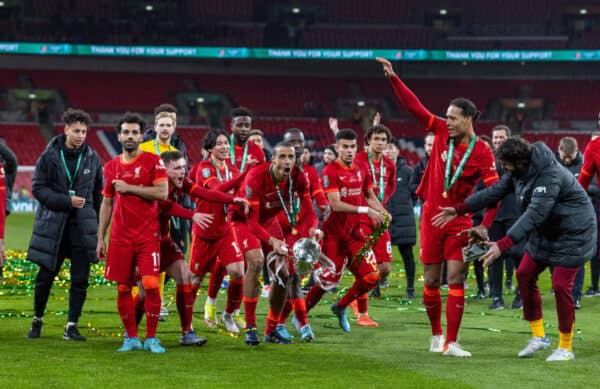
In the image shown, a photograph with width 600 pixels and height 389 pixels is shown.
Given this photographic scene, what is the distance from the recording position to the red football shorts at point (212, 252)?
34.9 ft

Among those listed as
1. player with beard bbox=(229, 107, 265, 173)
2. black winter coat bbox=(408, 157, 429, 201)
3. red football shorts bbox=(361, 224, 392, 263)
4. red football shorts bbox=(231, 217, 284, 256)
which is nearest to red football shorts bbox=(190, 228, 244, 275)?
red football shorts bbox=(231, 217, 284, 256)

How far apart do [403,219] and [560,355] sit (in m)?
6.50

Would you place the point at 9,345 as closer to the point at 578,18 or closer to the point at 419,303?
the point at 419,303

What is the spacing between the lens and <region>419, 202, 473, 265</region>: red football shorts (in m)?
9.02

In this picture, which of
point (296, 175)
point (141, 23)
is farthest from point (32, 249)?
point (141, 23)

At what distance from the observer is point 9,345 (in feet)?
30.3

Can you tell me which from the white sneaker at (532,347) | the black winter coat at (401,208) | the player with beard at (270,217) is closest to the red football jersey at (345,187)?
the player with beard at (270,217)

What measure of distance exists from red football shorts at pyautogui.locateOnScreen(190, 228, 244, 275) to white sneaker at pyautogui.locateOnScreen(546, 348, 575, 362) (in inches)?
136

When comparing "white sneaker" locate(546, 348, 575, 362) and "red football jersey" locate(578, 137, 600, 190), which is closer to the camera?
"white sneaker" locate(546, 348, 575, 362)

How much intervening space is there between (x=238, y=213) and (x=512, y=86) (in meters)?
44.5

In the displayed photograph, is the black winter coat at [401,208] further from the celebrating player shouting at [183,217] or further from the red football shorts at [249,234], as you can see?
the celebrating player shouting at [183,217]

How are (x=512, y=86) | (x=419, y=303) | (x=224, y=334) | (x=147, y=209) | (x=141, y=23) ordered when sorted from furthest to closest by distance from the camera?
(x=512, y=86) → (x=141, y=23) → (x=419, y=303) → (x=224, y=334) → (x=147, y=209)

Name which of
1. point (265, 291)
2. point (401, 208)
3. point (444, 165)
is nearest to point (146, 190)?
point (444, 165)

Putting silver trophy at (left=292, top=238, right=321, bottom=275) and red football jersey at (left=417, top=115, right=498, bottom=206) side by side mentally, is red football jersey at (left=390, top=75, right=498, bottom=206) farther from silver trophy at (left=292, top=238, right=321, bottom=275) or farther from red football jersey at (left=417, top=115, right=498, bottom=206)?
silver trophy at (left=292, top=238, right=321, bottom=275)
